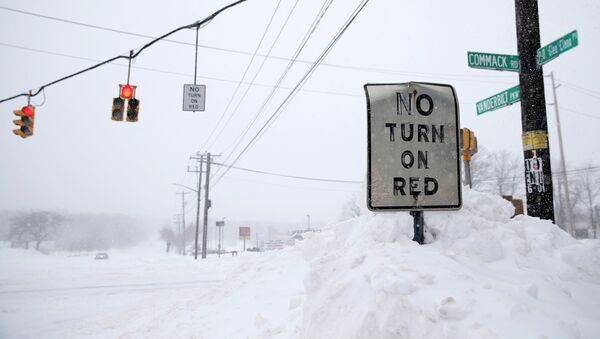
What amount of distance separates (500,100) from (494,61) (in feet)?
2.47

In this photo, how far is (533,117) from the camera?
525 cm

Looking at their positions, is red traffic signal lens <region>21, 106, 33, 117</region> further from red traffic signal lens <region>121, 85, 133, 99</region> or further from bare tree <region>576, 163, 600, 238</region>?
bare tree <region>576, 163, 600, 238</region>

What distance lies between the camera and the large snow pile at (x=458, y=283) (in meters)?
2.52

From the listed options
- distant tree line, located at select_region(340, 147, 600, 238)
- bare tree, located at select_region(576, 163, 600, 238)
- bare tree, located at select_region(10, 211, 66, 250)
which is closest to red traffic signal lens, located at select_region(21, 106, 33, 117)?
distant tree line, located at select_region(340, 147, 600, 238)

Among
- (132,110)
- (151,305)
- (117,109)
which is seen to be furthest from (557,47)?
(151,305)

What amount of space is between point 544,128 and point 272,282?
5.30 m

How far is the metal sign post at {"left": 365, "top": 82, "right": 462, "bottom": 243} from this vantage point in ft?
8.54

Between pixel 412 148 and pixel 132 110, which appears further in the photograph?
pixel 132 110

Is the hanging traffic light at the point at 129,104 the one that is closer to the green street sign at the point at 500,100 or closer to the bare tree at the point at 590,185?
the green street sign at the point at 500,100

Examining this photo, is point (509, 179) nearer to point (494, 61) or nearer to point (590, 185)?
point (590, 185)

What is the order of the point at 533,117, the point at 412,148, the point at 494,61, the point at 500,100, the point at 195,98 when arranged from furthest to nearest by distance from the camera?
the point at 195,98
the point at 500,100
the point at 494,61
the point at 533,117
the point at 412,148

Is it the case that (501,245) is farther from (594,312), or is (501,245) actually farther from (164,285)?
(164,285)

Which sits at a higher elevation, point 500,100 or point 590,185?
point 590,185

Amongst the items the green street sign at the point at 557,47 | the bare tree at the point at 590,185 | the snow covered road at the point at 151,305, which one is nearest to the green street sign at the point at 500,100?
the green street sign at the point at 557,47
